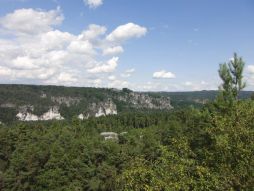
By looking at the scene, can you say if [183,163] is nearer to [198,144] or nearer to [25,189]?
[198,144]

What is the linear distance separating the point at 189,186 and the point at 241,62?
95.6ft

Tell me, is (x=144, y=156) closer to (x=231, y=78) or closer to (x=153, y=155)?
(x=231, y=78)

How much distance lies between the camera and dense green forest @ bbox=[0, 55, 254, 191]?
712 inches

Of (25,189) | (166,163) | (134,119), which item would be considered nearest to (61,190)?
(25,189)

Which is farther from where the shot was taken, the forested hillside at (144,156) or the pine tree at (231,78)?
the pine tree at (231,78)

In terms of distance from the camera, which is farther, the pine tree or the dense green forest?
the pine tree

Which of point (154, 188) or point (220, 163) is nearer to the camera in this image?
point (154, 188)

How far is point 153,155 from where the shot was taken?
229 ft

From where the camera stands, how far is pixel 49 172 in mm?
67625

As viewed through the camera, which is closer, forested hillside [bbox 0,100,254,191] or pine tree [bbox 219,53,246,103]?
forested hillside [bbox 0,100,254,191]

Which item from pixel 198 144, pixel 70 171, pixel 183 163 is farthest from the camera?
pixel 70 171

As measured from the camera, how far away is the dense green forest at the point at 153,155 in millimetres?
18094

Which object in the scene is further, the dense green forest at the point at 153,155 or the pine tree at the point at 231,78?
the pine tree at the point at 231,78

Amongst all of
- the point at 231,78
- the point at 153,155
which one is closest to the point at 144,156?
the point at 231,78
